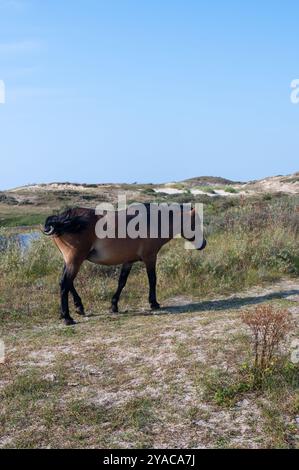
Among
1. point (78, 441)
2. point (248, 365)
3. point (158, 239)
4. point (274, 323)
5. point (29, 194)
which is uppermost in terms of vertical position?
point (29, 194)

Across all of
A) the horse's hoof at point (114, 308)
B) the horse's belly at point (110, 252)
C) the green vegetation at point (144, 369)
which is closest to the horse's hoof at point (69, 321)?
the green vegetation at point (144, 369)

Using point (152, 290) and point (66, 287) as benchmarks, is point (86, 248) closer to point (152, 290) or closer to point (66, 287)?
point (66, 287)

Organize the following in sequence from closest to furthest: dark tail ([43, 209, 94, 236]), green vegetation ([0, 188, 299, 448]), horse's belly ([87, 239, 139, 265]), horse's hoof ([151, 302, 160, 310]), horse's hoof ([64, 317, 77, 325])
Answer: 1. green vegetation ([0, 188, 299, 448])
2. horse's hoof ([64, 317, 77, 325])
3. dark tail ([43, 209, 94, 236])
4. horse's belly ([87, 239, 139, 265])
5. horse's hoof ([151, 302, 160, 310])

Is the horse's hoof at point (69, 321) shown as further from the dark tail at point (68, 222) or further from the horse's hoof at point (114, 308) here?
the dark tail at point (68, 222)

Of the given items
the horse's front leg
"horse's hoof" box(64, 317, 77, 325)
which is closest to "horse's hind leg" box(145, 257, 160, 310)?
the horse's front leg

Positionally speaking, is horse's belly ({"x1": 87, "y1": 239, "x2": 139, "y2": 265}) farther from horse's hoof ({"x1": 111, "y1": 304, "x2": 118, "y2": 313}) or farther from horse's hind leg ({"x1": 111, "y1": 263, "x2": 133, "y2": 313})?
horse's hoof ({"x1": 111, "y1": 304, "x2": 118, "y2": 313})

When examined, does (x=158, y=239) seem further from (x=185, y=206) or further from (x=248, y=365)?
(x=248, y=365)

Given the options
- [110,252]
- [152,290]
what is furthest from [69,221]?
[152,290]

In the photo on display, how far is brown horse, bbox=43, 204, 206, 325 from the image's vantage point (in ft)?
26.6

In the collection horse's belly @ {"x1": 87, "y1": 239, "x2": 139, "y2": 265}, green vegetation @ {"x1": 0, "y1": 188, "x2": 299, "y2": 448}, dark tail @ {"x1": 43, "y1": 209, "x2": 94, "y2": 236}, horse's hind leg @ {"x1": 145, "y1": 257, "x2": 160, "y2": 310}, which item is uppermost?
dark tail @ {"x1": 43, "y1": 209, "x2": 94, "y2": 236}

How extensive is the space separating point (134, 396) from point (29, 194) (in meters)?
42.7

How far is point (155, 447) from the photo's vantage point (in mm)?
4109

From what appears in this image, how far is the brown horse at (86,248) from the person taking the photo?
8.12 m

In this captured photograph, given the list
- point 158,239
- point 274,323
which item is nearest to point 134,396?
point 274,323
